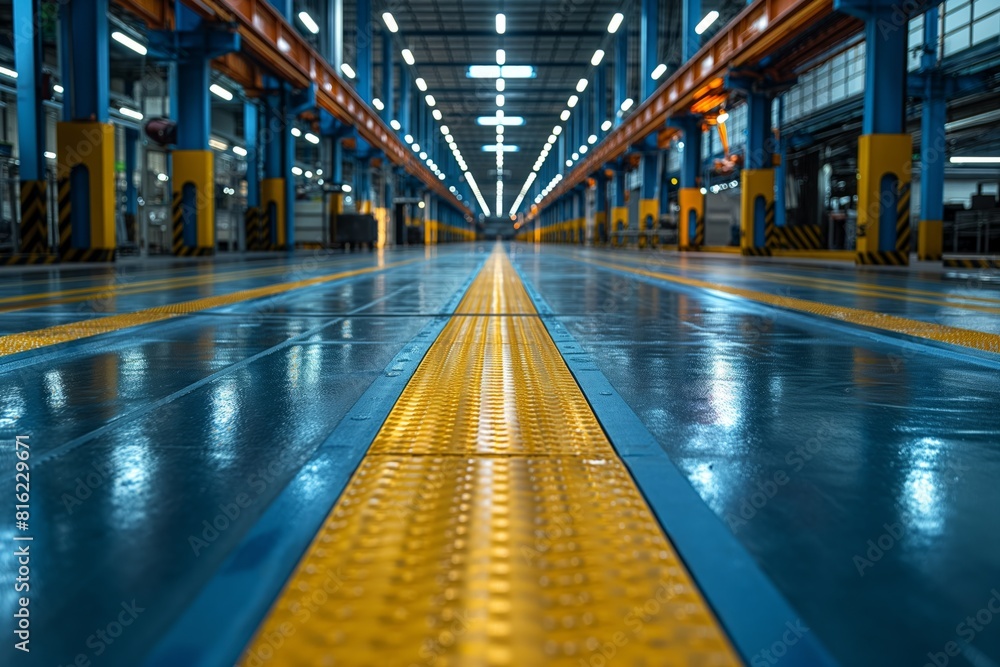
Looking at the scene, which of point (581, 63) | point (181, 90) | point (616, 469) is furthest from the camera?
point (581, 63)

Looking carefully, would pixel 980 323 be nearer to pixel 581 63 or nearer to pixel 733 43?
A: pixel 733 43

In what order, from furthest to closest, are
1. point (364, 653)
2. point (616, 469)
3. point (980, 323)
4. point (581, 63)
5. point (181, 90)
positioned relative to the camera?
point (581, 63) → point (181, 90) → point (980, 323) → point (616, 469) → point (364, 653)

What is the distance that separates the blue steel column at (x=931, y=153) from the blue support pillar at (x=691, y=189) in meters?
7.41

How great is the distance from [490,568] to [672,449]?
36.5 inches

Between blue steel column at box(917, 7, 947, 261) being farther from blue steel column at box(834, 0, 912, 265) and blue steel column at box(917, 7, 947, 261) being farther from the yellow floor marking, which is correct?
the yellow floor marking

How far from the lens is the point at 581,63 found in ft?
129

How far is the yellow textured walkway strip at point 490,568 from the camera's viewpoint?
103cm

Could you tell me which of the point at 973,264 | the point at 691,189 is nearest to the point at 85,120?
the point at 973,264

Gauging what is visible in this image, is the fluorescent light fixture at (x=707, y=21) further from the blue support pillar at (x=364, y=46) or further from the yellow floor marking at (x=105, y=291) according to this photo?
the yellow floor marking at (x=105, y=291)

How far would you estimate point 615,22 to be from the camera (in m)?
31.0

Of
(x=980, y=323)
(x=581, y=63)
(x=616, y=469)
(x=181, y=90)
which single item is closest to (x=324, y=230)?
(x=181, y=90)

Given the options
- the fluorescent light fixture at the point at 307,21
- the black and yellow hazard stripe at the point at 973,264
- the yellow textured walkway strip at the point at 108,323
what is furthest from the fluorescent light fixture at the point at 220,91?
the black and yellow hazard stripe at the point at 973,264

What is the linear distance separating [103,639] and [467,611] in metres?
0.51

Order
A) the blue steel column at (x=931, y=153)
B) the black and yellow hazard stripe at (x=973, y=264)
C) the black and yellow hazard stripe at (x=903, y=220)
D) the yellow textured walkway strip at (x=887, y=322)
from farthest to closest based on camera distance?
the blue steel column at (x=931, y=153), the black and yellow hazard stripe at (x=973, y=264), the black and yellow hazard stripe at (x=903, y=220), the yellow textured walkway strip at (x=887, y=322)
